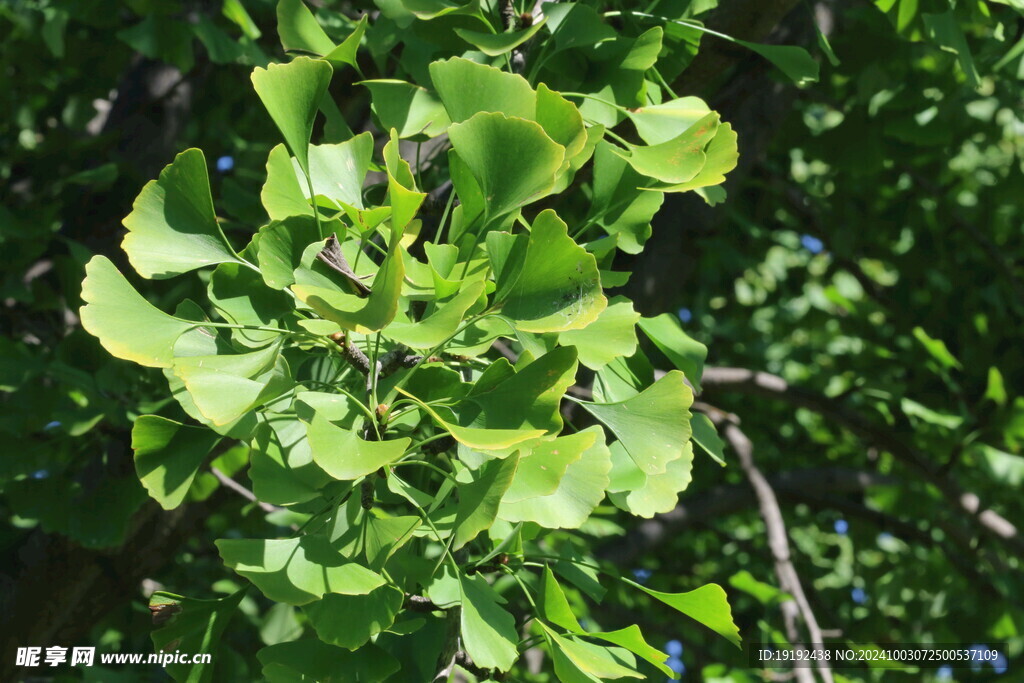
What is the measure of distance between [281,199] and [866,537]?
94.0 inches

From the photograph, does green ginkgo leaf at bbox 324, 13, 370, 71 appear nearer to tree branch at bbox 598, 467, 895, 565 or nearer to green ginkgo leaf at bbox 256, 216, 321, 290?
green ginkgo leaf at bbox 256, 216, 321, 290

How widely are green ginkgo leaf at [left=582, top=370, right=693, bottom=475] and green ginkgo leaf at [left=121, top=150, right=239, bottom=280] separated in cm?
36

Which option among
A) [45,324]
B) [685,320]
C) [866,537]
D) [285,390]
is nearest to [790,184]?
[685,320]

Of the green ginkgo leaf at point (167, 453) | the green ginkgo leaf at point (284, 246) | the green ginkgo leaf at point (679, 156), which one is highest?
the green ginkgo leaf at point (679, 156)

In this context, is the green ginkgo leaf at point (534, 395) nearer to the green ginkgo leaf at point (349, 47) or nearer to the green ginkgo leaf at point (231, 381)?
the green ginkgo leaf at point (231, 381)

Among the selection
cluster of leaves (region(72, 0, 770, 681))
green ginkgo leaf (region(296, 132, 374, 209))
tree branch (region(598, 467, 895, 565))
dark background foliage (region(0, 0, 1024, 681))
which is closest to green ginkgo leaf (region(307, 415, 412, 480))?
cluster of leaves (region(72, 0, 770, 681))

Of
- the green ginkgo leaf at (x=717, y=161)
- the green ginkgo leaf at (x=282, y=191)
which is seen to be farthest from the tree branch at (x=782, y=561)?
the green ginkgo leaf at (x=282, y=191)

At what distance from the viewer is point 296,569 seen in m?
0.63

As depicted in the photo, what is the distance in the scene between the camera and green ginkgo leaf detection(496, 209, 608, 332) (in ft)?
2.09

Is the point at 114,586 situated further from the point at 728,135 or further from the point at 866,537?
the point at 866,537

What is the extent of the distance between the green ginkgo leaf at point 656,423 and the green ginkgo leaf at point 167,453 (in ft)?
1.14

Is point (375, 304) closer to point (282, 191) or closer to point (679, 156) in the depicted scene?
point (282, 191)

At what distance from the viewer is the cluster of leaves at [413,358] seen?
624 mm

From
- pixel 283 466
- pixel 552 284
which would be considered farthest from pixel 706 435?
pixel 283 466
